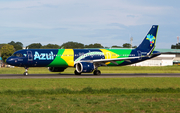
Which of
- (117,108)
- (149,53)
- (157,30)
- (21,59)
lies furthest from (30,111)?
(157,30)

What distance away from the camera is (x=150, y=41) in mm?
47625

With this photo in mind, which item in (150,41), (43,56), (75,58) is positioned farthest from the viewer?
(150,41)

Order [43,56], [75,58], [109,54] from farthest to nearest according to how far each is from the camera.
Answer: [109,54] → [75,58] → [43,56]

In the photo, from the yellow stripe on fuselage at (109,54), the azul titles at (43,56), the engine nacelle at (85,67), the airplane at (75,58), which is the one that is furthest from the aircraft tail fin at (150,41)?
the azul titles at (43,56)

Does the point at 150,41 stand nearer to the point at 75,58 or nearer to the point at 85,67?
the point at 75,58

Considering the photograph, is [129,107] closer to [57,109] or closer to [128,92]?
[57,109]

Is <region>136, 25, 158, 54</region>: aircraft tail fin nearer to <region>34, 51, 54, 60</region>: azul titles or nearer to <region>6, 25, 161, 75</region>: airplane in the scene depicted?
<region>6, 25, 161, 75</region>: airplane

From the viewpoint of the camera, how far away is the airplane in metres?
37.6

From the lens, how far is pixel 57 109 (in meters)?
12.6

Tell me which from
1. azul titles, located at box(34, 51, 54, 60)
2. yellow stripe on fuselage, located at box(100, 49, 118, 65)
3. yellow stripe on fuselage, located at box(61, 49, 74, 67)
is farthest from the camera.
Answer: yellow stripe on fuselage, located at box(100, 49, 118, 65)

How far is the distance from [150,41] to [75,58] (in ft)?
51.2

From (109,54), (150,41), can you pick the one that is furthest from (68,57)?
(150,41)

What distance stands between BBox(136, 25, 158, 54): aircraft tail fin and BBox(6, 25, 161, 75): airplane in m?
1.46

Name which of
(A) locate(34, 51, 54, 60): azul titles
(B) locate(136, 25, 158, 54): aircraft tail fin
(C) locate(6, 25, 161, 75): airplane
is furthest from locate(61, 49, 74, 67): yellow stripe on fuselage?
(B) locate(136, 25, 158, 54): aircraft tail fin
